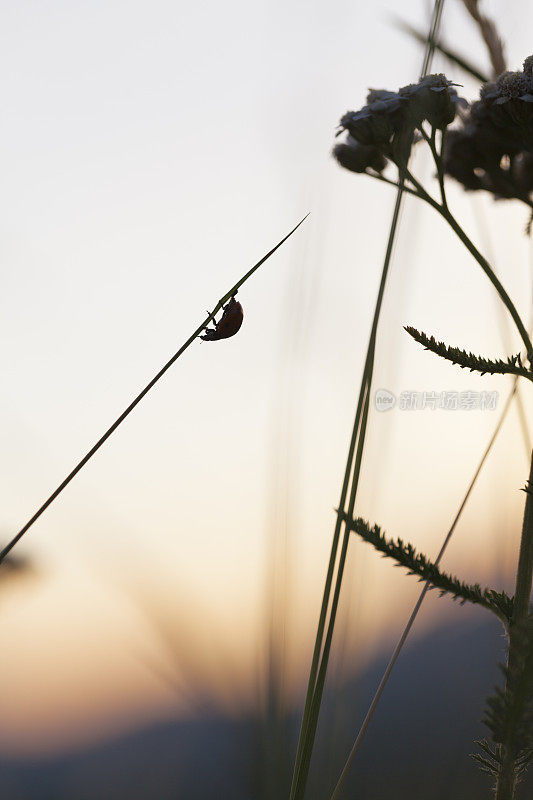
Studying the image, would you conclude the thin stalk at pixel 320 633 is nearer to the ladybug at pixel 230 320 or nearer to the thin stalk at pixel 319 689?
the thin stalk at pixel 319 689

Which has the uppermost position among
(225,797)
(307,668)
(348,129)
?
(348,129)

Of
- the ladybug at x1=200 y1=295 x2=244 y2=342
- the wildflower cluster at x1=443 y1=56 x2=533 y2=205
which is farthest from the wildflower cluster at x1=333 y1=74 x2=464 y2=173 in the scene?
the ladybug at x1=200 y1=295 x2=244 y2=342

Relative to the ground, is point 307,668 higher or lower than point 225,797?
higher

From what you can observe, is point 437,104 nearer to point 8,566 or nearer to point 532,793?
point 8,566

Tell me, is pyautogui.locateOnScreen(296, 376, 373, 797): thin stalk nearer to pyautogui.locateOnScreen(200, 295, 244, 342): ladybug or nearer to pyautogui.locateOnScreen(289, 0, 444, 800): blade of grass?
pyautogui.locateOnScreen(289, 0, 444, 800): blade of grass

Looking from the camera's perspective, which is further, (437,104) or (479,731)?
(479,731)

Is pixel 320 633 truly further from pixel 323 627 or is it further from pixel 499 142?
pixel 499 142

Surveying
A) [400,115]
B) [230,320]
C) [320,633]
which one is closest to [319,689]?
[320,633]

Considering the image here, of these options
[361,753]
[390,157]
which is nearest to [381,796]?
[361,753]

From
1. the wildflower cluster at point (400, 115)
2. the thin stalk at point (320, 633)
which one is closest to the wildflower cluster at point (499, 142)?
the wildflower cluster at point (400, 115)
